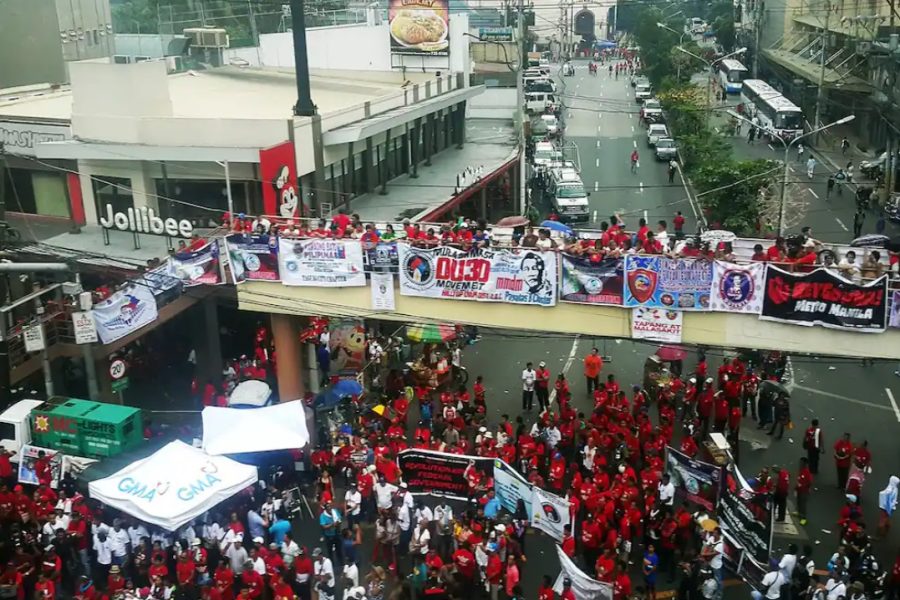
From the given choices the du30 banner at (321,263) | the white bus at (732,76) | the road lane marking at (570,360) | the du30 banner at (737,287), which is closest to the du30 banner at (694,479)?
the du30 banner at (737,287)

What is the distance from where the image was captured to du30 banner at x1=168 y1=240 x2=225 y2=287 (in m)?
19.5

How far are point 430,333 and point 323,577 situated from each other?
949cm

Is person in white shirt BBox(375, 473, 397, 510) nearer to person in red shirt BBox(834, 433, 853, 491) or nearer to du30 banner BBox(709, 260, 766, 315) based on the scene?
du30 banner BBox(709, 260, 766, 315)

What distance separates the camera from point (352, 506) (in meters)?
16.5

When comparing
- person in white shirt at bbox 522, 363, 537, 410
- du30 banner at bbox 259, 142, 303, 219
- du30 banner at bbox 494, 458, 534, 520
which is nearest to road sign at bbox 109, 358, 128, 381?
du30 banner at bbox 259, 142, 303, 219

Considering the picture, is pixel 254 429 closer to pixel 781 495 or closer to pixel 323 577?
pixel 323 577

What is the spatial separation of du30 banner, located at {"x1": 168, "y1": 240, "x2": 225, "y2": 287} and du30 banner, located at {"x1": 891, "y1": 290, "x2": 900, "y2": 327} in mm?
13153

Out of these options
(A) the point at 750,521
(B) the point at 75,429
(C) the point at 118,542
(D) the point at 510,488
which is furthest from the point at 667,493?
(B) the point at 75,429

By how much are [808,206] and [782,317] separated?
90.6 feet

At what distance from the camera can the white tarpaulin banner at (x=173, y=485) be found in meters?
15.1

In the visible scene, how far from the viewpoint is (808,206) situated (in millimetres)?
41031

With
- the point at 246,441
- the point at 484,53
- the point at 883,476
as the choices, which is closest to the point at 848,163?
the point at 484,53

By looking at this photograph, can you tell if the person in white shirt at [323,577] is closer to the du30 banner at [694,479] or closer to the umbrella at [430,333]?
the du30 banner at [694,479]

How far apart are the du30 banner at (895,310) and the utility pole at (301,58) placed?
15.6 m
